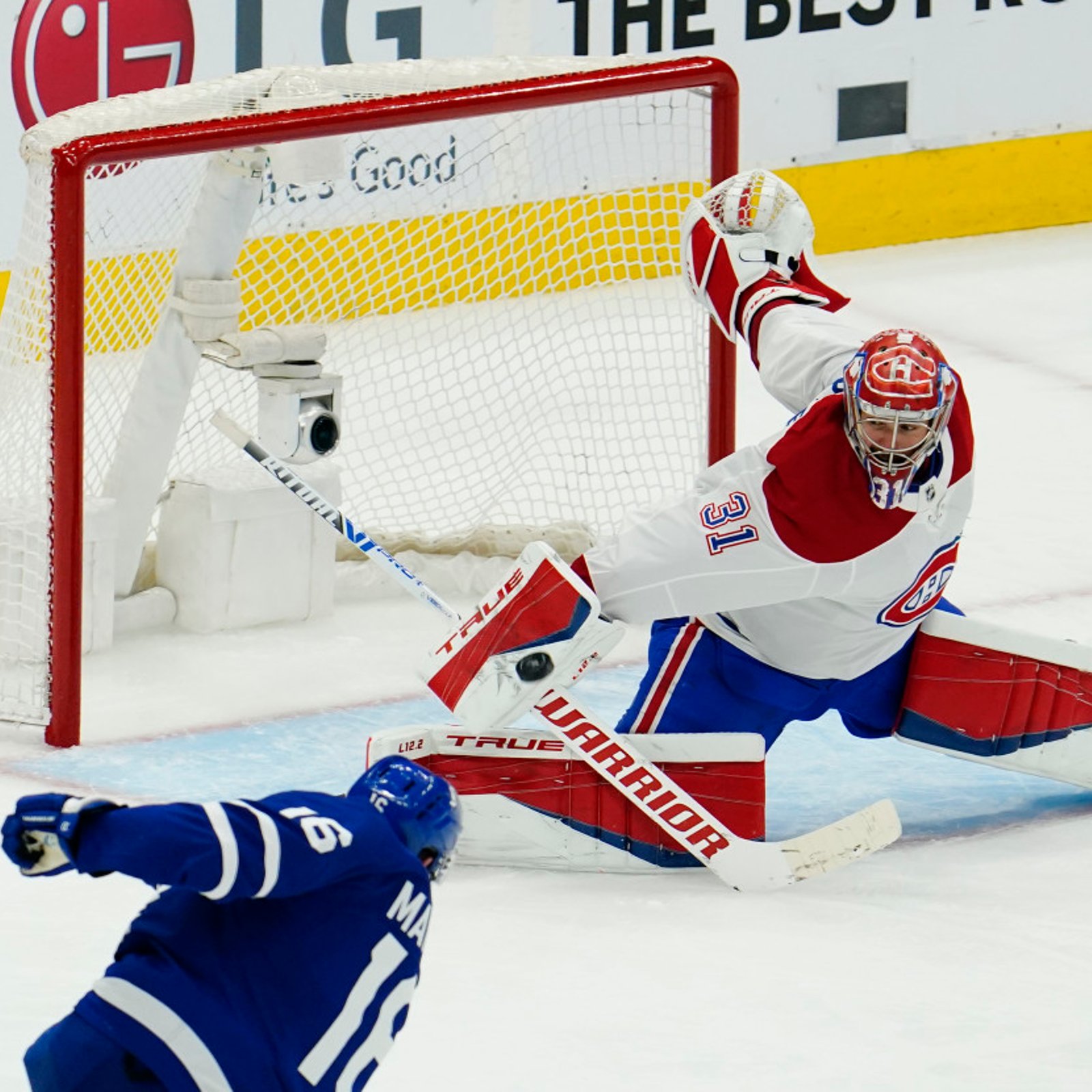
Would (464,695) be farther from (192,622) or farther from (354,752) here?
(192,622)

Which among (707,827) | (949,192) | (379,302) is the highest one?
(949,192)

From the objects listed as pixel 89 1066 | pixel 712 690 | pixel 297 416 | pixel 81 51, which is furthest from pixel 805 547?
pixel 81 51

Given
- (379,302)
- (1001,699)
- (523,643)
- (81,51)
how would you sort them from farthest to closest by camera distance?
1. (81,51)
2. (379,302)
3. (1001,699)
4. (523,643)

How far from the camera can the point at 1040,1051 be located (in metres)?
2.76

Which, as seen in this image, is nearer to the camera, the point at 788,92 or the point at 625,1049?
the point at 625,1049

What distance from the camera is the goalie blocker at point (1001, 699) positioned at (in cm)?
347

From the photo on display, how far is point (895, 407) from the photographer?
294 centimetres

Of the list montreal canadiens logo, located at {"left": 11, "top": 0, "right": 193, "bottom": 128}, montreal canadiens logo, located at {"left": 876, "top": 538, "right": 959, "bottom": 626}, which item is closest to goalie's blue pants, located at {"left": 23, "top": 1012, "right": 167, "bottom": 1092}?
montreal canadiens logo, located at {"left": 876, "top": 538, "right": 959, "bottom": 626}

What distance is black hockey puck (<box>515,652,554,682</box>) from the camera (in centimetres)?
317

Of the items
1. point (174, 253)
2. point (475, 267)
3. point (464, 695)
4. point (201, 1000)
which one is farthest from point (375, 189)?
point (201, 1000)

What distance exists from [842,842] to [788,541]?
455 mm

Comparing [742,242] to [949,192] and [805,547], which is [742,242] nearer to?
[805,547]

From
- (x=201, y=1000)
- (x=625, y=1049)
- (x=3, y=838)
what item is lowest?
(x=625, y=1049)

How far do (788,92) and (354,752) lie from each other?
12.4 ft
